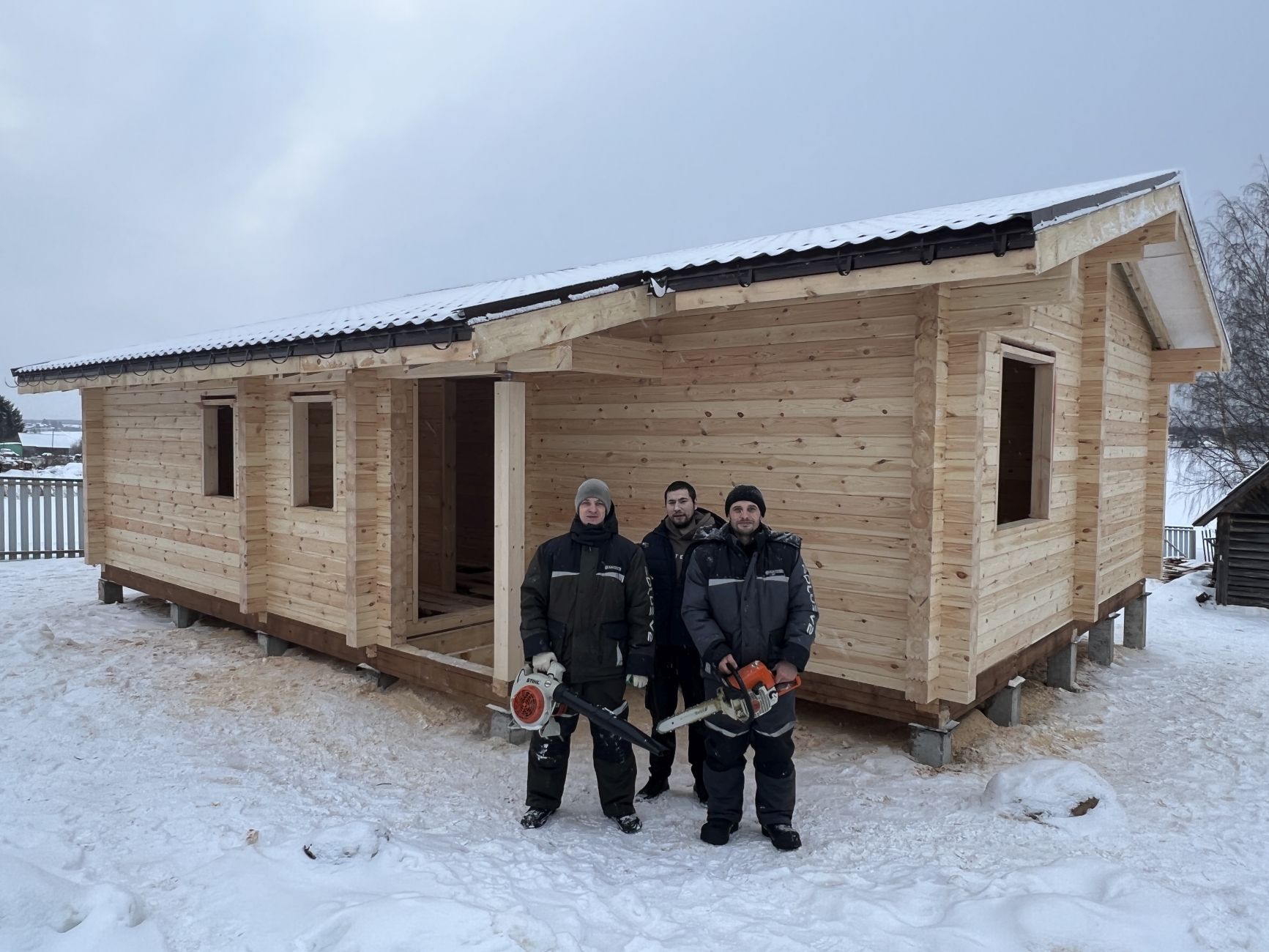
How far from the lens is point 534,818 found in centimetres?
428

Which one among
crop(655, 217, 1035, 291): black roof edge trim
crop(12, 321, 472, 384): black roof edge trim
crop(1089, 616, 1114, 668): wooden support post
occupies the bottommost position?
crop(1089, 616, 1114, 668): wooden support post

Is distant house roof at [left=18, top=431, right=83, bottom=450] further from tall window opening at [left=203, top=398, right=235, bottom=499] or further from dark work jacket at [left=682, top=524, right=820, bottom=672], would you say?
dark work jacket at [left=682, top=524, right=820, bottom=672]

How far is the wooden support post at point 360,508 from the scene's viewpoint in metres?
6.50

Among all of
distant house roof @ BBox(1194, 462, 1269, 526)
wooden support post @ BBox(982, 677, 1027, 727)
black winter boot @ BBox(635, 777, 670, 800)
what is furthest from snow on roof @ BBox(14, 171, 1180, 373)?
distant house roof @ BBox(1194, 462, 1269, 526)

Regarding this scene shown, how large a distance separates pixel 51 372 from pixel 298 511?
4.37 meters

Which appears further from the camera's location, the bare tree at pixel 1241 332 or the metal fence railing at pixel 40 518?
the bare tree at pixel 1241 332

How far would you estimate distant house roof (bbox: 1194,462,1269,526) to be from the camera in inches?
449

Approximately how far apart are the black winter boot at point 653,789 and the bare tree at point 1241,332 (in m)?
18.7

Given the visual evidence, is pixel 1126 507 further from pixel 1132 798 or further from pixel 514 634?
pixel 514 634

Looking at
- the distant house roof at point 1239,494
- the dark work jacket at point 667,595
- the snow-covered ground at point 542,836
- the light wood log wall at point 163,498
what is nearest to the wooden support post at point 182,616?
the light wood log wall at point 163,498

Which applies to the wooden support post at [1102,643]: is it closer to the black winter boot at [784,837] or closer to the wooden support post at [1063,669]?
the wooden support post at [1063,669]

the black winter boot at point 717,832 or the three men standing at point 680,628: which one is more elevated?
the three men standing at point 680,628

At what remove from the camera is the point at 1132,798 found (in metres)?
4.84

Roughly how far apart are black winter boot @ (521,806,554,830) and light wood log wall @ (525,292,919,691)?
2.19m
